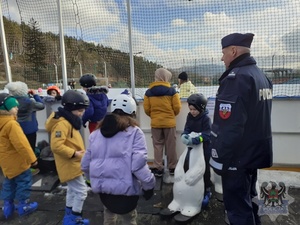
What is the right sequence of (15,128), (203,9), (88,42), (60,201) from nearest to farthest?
(15,128)
(60,201)
(203,9)
(88,42)

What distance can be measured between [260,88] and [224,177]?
0.84 metres

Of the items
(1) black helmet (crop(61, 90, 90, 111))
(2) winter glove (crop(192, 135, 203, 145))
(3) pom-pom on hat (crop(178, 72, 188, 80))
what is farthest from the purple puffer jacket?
(3) pom-pom on hat (crop(178, 72, 188, 80))

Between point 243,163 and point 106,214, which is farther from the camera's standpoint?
point 106,214

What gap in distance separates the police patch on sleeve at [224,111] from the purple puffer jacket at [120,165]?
28.6 inches

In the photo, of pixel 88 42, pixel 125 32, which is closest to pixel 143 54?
pixel 125 32

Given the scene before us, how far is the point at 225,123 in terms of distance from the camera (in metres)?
2.28

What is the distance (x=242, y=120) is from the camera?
223cm

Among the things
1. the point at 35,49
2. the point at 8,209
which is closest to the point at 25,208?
the point at 8,209

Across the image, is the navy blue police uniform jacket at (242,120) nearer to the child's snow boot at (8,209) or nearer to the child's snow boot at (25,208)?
the child's snow boot at (25,208)

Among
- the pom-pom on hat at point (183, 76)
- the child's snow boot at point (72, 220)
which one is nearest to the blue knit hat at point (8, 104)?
the child's snow boot at point (72, 220)

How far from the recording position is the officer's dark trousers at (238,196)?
2.38 meters

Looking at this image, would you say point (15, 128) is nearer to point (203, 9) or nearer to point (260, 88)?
point (260, 88)

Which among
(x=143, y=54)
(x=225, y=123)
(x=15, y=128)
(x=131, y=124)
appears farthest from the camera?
(x=143, y=54)

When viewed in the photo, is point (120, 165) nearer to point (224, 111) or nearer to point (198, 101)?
Result: point (224, 111)
